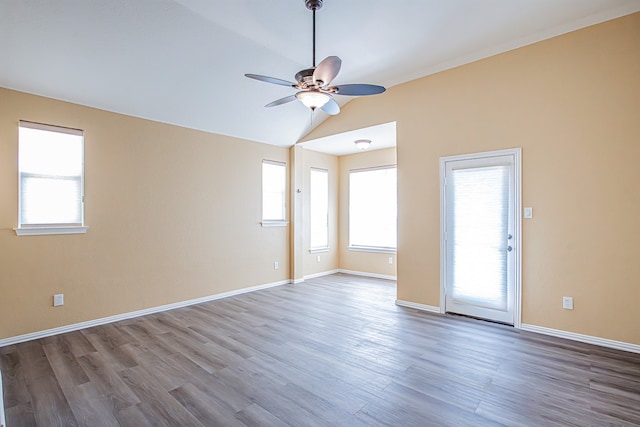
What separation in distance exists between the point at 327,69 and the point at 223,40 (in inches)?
65.9

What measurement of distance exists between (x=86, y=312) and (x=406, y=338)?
12.5 feet

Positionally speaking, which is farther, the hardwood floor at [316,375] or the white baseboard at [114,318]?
the white baseboard at [114,318]

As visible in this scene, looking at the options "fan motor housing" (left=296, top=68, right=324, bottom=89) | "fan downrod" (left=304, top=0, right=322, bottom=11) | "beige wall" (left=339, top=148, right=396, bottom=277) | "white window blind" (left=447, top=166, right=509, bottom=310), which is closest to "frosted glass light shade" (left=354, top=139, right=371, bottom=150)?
"beige wall" (left=339, top=148, right=396, bottom=277)

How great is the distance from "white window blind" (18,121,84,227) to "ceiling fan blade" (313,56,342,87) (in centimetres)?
316

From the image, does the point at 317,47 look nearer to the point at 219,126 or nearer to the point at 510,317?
the point at 219,126

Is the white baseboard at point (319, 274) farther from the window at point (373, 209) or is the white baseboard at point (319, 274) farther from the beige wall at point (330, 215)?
the window at point (373, 209)

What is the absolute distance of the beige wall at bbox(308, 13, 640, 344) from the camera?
304 cm

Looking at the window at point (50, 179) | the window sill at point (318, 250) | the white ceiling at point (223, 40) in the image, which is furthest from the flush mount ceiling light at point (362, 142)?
the window at point (50, 179)

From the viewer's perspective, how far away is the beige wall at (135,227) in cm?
337

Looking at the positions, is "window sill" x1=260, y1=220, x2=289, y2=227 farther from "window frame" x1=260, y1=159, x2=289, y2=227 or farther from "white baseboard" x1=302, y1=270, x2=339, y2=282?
"white baseboard" x1=302, y1=270, x2=339, y2=282

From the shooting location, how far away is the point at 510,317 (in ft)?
12.1

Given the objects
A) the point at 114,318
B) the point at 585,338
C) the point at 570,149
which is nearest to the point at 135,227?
the point at 114,318

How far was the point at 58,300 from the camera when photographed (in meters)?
3.59

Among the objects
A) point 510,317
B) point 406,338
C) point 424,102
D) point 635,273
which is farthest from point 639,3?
point 406,338
